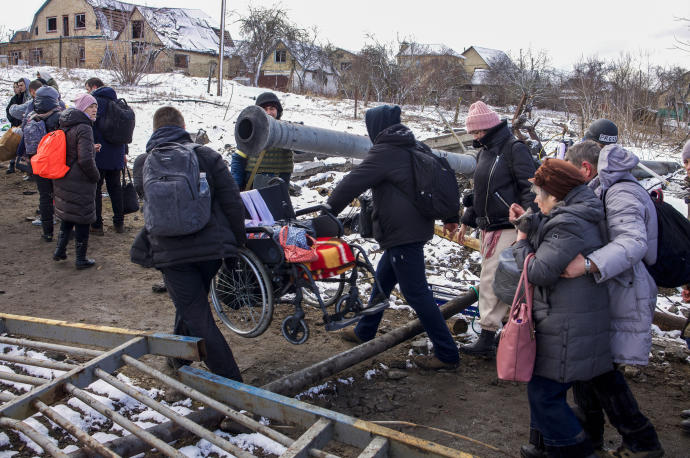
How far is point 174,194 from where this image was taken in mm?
3000

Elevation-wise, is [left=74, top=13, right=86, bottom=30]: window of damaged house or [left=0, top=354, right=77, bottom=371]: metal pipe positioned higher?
[left=74, top=13, right=86, bottom=30]: window of damaged house

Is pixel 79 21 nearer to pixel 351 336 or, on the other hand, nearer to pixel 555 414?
pixel 351 336

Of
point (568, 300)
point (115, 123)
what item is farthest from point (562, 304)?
point (115, 123)

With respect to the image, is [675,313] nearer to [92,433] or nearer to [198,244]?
[198,244]

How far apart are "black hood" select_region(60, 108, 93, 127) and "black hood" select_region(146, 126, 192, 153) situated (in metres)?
2.97

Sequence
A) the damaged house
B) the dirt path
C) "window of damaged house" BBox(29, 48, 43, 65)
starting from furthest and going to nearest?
the damaged house → "window of damaged house" BBox(29, 48, 43, 65) → the dirt path

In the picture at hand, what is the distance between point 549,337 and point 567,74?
31.8 m

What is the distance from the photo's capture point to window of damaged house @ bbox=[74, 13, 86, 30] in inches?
1558

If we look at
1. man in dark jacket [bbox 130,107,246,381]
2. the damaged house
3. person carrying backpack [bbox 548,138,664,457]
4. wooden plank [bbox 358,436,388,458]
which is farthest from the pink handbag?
the damaged house

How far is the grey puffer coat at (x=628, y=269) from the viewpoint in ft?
8.14

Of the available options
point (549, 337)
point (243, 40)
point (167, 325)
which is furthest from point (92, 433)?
point (243, 40)

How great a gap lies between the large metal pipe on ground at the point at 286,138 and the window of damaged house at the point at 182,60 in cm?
3884

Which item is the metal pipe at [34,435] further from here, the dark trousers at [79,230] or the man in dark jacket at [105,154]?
the man in dark jacket at [105,154]

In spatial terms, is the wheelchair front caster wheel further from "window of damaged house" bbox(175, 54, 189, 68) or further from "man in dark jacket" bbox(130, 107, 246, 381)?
"window of damaged house" bbox(175, 54, 189, 68)
